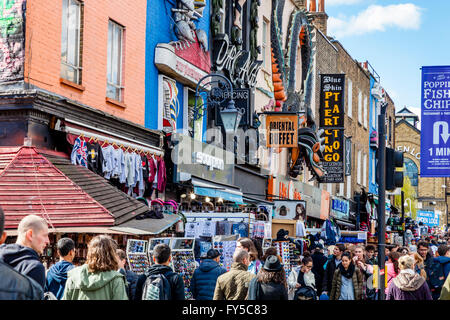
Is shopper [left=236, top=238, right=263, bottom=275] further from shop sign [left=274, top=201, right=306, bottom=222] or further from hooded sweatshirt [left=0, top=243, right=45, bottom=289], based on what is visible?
shop sign [left=274, top=201, right=306, bottom=222]

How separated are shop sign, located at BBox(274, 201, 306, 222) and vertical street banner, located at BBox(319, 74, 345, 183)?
9.80 m

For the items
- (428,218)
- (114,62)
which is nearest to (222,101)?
(114,62)

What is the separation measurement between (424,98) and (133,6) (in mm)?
6993

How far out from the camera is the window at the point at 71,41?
14.5 m

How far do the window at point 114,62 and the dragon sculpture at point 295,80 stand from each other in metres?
12.6

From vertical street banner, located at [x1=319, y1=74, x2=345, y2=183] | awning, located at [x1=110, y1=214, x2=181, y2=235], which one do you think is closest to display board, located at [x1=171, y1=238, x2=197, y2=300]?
awning, located at [x1=110, y1=214, x2=181, y2=235]

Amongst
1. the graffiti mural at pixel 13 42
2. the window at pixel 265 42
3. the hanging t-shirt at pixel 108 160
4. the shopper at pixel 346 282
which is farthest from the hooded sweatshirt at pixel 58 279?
the window at pixel 265 42

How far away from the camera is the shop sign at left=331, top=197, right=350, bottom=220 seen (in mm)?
38972

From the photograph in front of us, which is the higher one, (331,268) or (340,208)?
(340,208)

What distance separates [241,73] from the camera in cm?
2423

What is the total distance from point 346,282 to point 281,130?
47.0 feet

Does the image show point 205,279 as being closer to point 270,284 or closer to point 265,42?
point 270,284

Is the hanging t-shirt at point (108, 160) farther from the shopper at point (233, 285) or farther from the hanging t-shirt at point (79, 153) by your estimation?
the shopper at point (233, 285)

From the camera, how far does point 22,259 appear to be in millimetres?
6176
